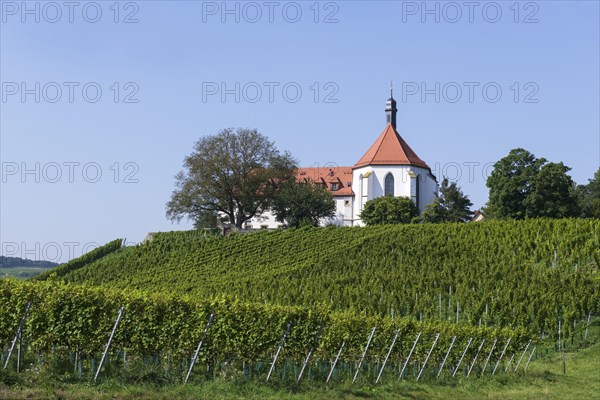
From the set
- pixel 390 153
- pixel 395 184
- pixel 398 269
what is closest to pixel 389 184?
pixel 395 184

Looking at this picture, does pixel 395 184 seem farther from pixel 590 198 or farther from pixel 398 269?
pixel 398 269

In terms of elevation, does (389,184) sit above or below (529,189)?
above

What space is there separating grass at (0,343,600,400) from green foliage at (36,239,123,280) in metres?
45.4

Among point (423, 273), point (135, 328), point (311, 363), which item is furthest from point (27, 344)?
point (423, 273)

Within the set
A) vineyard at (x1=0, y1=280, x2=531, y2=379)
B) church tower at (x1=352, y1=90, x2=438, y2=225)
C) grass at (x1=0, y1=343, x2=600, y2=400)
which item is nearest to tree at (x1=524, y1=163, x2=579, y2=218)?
church tower at (x1=352, y1=90, x2=438, y2=225)

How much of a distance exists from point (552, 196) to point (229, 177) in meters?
31.0

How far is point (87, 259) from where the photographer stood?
219ft

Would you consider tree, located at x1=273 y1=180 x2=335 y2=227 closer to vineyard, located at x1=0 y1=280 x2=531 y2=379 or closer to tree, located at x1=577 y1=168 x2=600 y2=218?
tree, located at x1=577 y1=168 x2=600 y2=218

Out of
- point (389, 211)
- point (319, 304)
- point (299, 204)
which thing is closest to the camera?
point (319, 304)

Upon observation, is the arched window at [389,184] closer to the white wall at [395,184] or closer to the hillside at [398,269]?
the white wall at [395,184]

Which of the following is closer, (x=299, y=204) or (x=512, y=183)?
(x=512, y=183)

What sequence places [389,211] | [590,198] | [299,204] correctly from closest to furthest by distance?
[299,204] < [389,211] < [590,198]

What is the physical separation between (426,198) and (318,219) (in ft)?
60.0

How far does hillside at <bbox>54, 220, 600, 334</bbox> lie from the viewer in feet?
134
